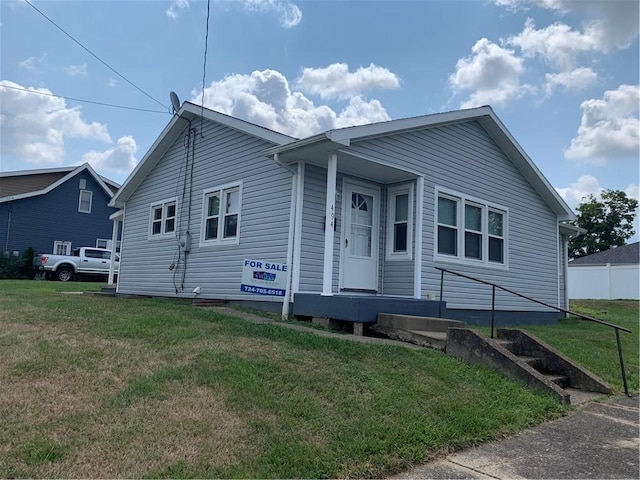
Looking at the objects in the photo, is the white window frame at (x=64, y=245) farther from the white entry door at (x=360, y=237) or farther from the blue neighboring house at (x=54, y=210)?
the white entry door at (x=360, y=237)

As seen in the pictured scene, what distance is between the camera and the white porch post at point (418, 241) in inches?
386

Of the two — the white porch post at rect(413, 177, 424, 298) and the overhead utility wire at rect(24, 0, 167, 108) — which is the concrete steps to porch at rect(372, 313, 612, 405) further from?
the overhead utility wire at rect(24, 0, 167, 108)

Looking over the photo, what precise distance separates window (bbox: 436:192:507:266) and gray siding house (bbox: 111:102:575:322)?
1.5 inches

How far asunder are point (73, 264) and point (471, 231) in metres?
19.6

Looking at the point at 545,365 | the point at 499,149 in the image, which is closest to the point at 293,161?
the point at 545,365

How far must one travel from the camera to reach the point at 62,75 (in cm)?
1348

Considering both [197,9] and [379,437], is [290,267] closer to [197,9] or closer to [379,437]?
[379,437]

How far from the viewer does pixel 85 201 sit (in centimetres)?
2806

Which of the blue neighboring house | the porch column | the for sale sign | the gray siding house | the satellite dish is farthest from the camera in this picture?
the blue neighboring house

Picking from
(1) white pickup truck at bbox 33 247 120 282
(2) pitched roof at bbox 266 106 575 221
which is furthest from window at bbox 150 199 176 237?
(1) white pickup truck at bbox 33 247 120 282

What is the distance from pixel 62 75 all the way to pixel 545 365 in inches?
541

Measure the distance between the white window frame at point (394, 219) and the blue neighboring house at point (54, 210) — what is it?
72.2 feet

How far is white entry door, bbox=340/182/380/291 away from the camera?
32.0 feet

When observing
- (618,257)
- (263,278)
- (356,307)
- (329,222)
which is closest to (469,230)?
(329,222)
